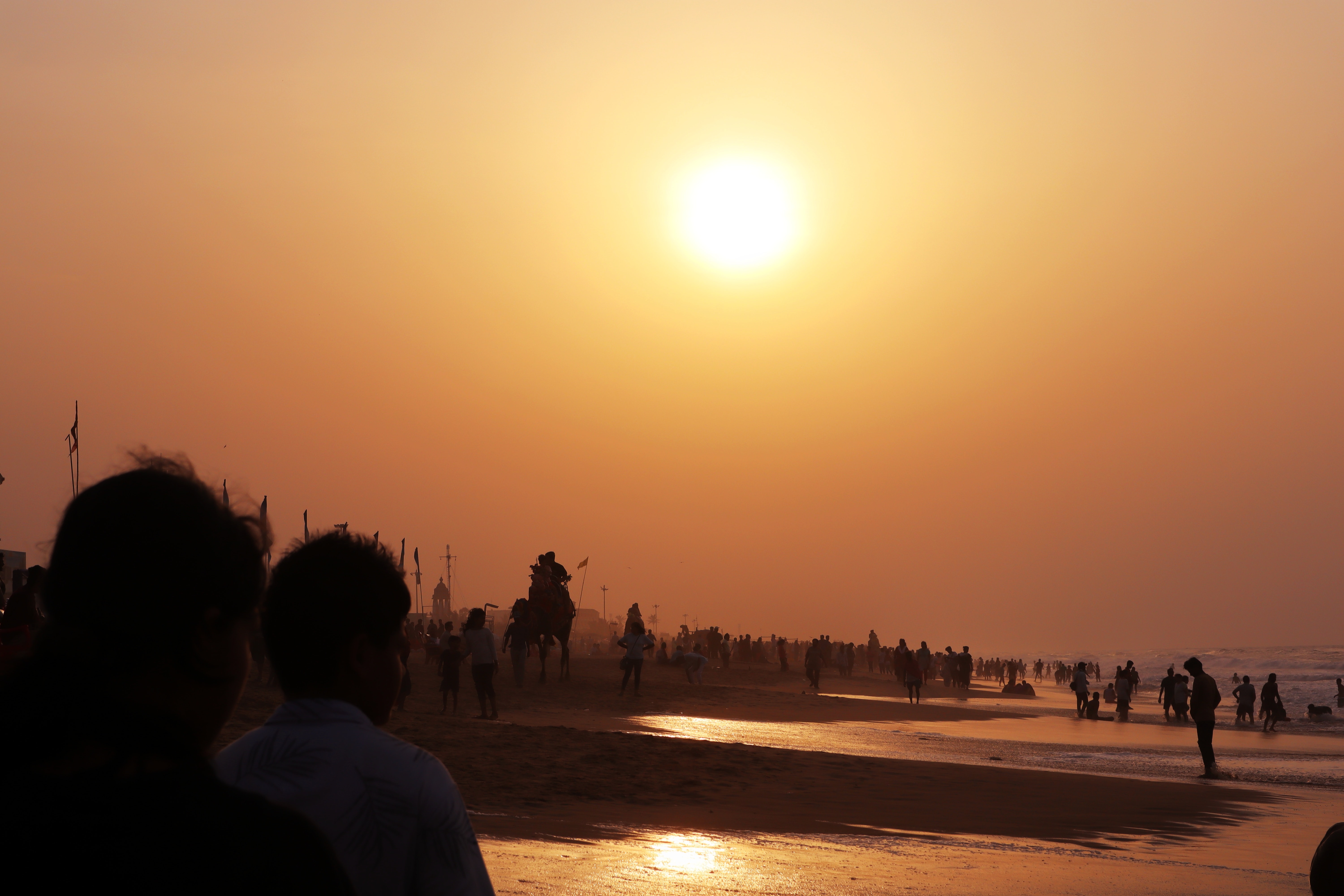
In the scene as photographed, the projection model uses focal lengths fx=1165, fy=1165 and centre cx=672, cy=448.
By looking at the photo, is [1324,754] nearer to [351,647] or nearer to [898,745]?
[898,745]

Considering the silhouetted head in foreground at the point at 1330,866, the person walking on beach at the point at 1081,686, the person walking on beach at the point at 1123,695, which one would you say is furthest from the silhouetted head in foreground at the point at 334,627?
the person walking on beach at the point at 1123,695

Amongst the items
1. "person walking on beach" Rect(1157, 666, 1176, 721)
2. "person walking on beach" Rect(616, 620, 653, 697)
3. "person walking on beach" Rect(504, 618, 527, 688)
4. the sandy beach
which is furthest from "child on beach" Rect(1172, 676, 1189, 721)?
"person walking on beach" Rect(504, 618, 527, 688)

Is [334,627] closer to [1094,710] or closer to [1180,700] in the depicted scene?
[1180,700]

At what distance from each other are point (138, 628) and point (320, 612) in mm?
996

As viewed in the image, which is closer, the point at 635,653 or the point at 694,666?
the point at 635,653

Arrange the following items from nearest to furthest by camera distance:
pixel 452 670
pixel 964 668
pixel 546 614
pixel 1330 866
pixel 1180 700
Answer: pixel 1330 866, pixel 452 670, pixel 546 614, pixel 1180 700, pixel 964 668

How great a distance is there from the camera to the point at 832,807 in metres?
14.1

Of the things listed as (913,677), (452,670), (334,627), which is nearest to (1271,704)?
(913,677)

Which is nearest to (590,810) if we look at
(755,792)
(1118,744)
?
(755,792)

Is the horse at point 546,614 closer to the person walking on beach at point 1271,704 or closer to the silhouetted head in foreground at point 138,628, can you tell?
the person walking on beach at point 1271,704

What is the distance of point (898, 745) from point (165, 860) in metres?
24.3

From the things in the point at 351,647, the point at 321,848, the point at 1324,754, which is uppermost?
the point at 351,647

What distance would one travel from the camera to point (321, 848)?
151 cm

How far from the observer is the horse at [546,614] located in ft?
104
